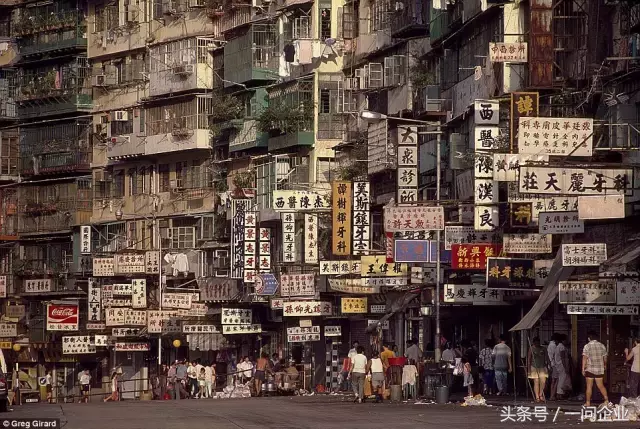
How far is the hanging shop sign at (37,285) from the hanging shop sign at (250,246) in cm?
2477

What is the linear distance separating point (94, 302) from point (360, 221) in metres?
30.4

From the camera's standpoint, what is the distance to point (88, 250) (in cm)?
8981

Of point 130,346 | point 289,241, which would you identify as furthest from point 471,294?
point 130,346

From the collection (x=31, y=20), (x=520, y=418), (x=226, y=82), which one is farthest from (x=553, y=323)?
(x=31, y=20)

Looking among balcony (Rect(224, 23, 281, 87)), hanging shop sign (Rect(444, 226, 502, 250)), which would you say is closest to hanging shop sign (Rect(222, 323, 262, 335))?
balcony (Rect(224, 23, 281, 87))

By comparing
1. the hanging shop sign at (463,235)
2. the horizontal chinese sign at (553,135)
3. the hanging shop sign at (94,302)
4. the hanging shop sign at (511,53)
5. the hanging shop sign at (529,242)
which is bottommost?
the hanging shop sign at (94,302)

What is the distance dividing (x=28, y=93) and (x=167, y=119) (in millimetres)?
12293

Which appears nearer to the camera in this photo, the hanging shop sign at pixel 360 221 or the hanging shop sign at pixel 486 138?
the hanging shop sign at pixel 486 138

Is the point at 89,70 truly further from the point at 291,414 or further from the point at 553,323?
the point at 291,414

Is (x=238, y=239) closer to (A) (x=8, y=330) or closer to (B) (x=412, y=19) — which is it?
(B) (x=412, y=19)

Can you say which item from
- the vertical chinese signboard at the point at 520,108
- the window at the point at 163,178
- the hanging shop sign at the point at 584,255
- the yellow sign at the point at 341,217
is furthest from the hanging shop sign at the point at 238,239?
the hanging shop sign at the point at 584,255

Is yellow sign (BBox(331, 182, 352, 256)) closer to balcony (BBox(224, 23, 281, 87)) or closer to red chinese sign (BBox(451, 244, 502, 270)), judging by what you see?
red chinese sign (BBox(451, 244, 502, 270))

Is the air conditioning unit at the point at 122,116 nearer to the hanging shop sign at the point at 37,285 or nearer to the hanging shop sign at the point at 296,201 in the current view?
the hanging shop sign at the point at 37,285

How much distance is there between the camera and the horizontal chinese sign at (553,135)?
133ft
